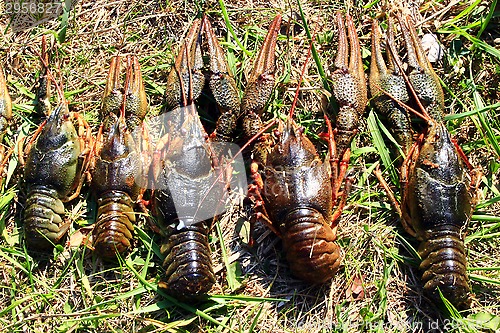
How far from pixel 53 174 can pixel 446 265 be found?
3.93 metres

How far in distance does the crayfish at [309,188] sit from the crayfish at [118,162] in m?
1.23

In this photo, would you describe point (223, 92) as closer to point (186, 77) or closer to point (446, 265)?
point (186, 77)

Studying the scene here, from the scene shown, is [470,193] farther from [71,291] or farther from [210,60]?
[71,291]

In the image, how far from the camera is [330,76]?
618 centimetres

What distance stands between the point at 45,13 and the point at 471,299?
5560 mm

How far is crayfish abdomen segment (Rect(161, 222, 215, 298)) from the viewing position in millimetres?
5348

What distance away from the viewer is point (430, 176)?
18.4ft

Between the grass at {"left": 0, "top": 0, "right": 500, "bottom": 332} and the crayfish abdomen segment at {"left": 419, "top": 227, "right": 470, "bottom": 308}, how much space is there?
0.17 metres

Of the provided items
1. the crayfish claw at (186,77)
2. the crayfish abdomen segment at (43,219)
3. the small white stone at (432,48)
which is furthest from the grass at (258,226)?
the crayfish claw at (186,77)

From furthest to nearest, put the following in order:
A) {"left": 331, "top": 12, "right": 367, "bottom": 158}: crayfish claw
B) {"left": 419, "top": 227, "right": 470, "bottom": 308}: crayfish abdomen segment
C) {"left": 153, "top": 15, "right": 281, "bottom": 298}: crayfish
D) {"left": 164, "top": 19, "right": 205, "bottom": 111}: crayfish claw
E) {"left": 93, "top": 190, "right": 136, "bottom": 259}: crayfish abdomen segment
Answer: {"left": 164, "top": 19, "right": 205, "bottom": 111}: crayfish claw
{"left": 331, "top": 12, "right": 367, "bottom": 158}: crayfish claw
{"left": 93, "top": 190, "right": 136, "bottom": 259}: crayfish abdomen segment
{"left": 153, "top": 15, "right": 281, "bottom": 298}: crayfish
{"left": 419, "top": 227, "right": 470, "bottom": 308}: crayfish abdomen segment

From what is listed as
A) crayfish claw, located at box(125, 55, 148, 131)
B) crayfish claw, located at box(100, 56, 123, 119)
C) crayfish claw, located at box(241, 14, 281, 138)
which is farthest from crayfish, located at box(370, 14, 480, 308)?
crayfish claw, located at box(100, 56, 123, 119)

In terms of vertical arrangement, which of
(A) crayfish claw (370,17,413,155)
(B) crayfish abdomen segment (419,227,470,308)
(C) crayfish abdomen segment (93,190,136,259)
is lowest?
(B) crayfish abdomen segment (419,227,470,308)

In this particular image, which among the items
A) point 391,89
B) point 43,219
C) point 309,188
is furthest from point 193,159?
point 391,89

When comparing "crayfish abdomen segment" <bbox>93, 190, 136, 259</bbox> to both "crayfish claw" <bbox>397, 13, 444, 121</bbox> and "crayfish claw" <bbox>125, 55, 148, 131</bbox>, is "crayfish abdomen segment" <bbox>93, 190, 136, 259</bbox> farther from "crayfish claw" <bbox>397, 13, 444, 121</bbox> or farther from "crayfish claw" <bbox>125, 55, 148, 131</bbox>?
"crayfish claw" <bbox>397, 13, 444, 121</bbox>
